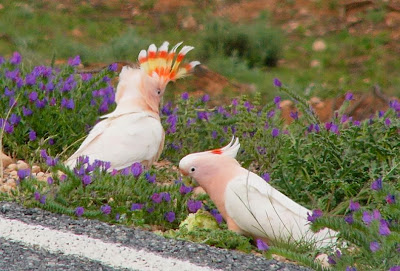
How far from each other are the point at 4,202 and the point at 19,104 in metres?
1.23

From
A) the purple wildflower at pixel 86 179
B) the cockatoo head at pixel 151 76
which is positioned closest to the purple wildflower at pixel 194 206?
the purple wildflower at pixel 86 179

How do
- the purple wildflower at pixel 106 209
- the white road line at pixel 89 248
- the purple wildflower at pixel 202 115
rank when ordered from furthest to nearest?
1. the purple wildflower at pixel 202 115
2. the purple wildflower at pixel 106 209
3. the white road line at pixel 89 248

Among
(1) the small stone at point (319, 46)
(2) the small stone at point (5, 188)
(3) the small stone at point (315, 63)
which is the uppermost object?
(2) the small stone at point (5, 188)

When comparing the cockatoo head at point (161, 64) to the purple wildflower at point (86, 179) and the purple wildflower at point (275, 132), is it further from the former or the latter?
the purple wildflower at point (86, 179)

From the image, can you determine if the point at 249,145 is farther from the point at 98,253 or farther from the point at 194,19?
the point at 194,19

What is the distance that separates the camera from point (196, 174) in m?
5.23

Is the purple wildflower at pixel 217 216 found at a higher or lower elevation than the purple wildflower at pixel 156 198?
lower

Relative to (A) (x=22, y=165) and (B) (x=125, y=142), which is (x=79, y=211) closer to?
(B) (x=125, y=142)

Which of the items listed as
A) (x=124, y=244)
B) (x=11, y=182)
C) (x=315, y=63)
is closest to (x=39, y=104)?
(x=11, y=182)

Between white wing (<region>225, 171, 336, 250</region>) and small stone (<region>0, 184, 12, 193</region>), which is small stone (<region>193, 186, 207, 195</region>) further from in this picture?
small stone (<region>0, 184, 12, 193</region>)

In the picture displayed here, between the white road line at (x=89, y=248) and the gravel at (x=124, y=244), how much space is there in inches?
2.3

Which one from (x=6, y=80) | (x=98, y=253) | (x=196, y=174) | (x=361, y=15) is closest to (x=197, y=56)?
(x=361, y=15)

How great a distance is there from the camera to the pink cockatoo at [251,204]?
4930mm

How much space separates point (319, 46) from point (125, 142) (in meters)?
6.01
